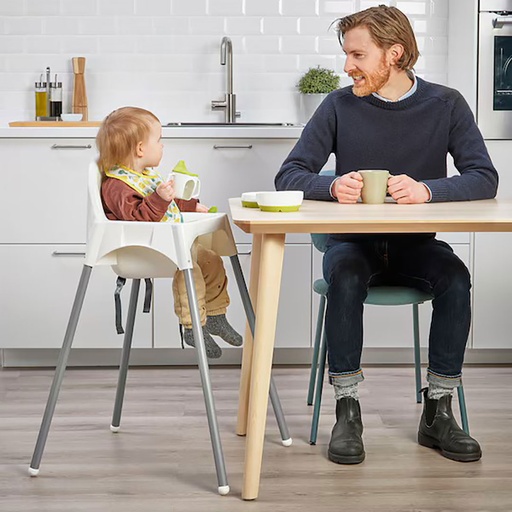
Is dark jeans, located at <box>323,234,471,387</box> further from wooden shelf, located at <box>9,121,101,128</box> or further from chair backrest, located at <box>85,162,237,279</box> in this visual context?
wooden shelf, located at <box>9,121,101,128</box>

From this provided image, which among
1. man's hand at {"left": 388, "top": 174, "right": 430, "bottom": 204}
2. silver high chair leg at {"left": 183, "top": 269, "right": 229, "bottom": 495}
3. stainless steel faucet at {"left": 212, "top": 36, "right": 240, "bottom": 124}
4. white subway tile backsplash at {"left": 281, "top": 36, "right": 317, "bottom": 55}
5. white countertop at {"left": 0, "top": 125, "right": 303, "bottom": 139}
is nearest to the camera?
silver high chair leg at {"left": 183, "top": 269, "right": 229, "bottom": 495}

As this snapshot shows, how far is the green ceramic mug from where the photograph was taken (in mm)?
2414

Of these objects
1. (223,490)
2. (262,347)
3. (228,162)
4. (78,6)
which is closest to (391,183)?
(262,347)

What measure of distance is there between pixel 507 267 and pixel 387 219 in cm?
185

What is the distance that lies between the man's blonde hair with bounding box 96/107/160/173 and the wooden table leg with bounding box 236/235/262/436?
0.43 metres

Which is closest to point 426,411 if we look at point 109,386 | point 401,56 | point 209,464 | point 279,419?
point 279,419

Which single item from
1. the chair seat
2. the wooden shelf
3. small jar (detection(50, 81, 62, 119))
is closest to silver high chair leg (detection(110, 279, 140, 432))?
the chair seat

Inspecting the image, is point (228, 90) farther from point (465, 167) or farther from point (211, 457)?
point (211, 457)

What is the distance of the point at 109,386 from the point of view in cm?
349

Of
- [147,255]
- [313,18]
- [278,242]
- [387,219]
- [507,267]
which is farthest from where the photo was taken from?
[313,18]

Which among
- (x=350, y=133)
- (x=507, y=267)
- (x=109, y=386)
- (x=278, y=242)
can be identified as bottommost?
(x=109, y=386)

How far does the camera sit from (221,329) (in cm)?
263

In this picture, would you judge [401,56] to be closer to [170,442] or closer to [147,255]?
[147,255]

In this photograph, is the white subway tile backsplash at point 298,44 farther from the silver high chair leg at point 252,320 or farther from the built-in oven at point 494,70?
the silver high chair leg at point 252,320
